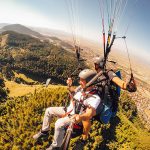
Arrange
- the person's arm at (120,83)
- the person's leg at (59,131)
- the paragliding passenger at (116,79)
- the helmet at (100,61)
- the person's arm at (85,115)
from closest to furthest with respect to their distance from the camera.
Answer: the person's arm at (85,115)
the paragliding passenger at (116,79)
the person's arm at (120,83)
the person's leg at (59,131)
the helmet at (100,61)

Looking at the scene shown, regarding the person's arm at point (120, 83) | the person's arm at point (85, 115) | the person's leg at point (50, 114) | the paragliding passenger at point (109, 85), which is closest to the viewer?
the person's arm at point (85, 115)

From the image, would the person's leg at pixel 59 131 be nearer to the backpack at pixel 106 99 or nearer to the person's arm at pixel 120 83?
the backpack at pixel 106 99

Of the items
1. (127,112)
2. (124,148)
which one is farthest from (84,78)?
(127,112)

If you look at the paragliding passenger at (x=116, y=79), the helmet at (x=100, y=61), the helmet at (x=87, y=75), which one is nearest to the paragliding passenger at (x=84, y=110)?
the helmet at (x=87, y=75)

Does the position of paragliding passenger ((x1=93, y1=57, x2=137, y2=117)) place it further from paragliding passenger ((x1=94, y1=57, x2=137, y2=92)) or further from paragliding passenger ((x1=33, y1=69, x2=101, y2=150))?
paragliding passenger ((x1=33, y1=69, x2=101, y2=150))

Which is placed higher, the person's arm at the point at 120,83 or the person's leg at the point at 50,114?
the person's arm at the point at 120,83

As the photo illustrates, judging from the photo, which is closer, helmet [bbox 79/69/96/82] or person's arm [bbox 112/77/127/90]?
person's arm [bbox 112/77/127/90]

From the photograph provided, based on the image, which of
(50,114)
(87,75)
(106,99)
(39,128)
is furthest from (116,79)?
(39,128)

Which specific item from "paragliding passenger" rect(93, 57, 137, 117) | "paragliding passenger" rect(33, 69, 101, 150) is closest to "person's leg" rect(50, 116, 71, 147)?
"paragliding passenger" rect(33, 69, 101, 150)
